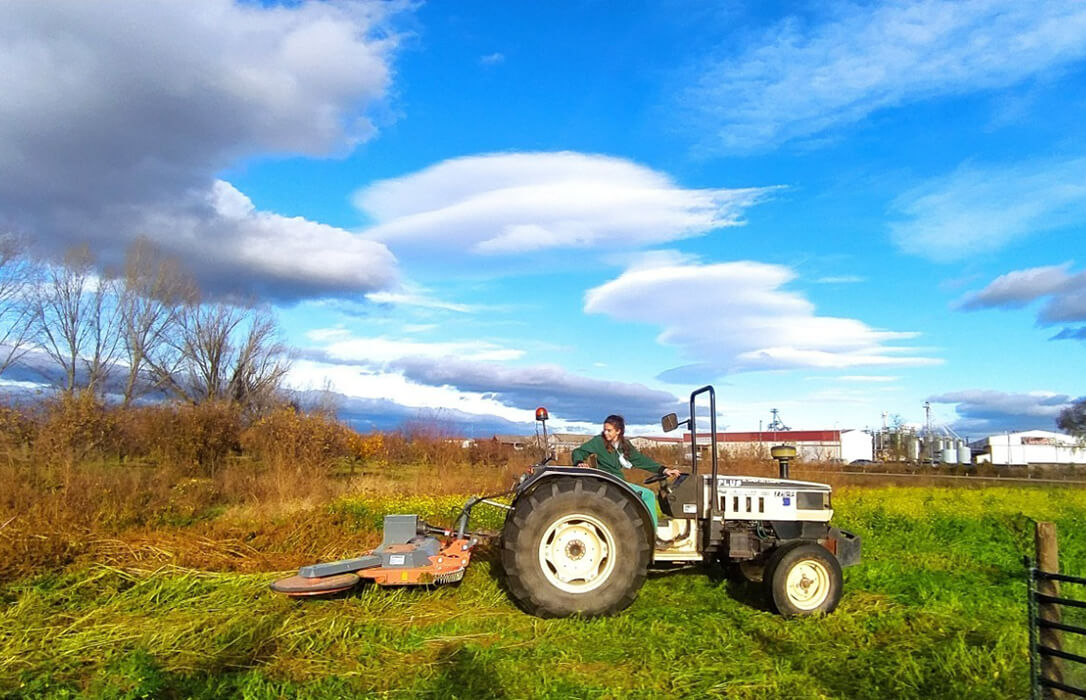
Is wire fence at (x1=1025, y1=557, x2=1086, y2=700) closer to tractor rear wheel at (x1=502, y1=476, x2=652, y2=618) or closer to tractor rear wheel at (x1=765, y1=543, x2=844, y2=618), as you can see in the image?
tractor rear wheel at (x1=765, y1=543, x2=844, y2=618)

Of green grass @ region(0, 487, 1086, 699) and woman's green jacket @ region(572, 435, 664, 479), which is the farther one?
woman's green jacket @ region(572, 435, 664, 479)

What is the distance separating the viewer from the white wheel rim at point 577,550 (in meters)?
6.20

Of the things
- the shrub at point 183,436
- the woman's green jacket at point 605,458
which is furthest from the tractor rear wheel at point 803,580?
the shrub at point 183,436

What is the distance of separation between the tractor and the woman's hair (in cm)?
48

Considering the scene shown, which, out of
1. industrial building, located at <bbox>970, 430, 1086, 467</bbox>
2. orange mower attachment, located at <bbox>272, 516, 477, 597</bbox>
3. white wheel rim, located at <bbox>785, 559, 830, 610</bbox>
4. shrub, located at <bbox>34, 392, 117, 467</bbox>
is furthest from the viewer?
industrial building, located at <bbox>970, 430, 1086, 467</bbox>

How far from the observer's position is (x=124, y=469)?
12805 mm

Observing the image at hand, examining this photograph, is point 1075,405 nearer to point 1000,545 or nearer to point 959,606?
point 1000,545

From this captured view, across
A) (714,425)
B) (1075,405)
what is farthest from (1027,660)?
(1075,405)

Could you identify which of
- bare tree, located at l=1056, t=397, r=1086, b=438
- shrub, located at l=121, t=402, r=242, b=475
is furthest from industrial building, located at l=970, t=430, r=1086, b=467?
shrub, located at l=121, t=402, r=242, b=475

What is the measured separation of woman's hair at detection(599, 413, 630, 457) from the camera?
7121mm

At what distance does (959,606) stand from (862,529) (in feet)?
17.5

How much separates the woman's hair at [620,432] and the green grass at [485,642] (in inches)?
51.3

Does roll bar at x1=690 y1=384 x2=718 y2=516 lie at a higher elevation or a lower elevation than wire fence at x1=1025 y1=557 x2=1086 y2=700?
higher

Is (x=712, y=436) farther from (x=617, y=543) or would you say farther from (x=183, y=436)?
(x=183, y=436)
